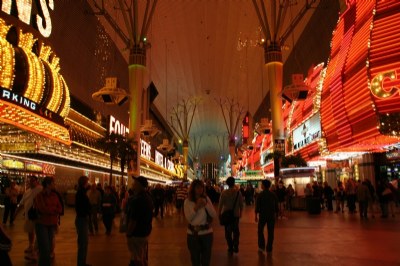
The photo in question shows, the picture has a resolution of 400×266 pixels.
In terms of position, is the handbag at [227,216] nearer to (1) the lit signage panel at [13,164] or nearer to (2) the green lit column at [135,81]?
(1) the lit signage panel at [13,164]

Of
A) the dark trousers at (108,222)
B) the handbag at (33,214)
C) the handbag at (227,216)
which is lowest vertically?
the dark trousers at (108,222)

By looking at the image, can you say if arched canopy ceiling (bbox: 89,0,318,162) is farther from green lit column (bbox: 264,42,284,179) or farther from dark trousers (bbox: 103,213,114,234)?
dark trousers (bbox: 103,213,114,234)

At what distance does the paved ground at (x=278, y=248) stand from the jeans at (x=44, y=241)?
34.5 inches

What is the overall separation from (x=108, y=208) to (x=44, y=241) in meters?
6.96

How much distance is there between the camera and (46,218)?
23.5 feet

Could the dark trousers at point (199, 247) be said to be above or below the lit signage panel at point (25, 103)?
below

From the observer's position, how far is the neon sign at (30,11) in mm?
14601

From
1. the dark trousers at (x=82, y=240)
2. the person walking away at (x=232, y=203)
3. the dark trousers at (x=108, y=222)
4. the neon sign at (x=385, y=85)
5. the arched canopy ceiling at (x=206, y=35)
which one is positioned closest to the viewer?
the dark trousers at (x=82, y=240)

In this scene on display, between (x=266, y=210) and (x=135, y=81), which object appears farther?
(x=135, y=81)

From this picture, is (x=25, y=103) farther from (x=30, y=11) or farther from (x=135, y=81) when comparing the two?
(x=135, y=81)

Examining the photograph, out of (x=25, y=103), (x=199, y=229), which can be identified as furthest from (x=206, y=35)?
(x=199, y=229)

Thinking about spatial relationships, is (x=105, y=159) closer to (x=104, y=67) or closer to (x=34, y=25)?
(x=104, y=67)

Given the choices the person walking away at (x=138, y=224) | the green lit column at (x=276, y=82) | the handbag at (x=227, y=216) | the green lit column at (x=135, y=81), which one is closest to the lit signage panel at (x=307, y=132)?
the green lit column at (x=276, y=82)

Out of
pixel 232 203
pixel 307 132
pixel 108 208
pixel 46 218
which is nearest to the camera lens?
pixel 46 218
